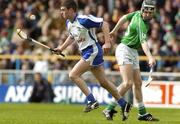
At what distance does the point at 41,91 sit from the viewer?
27031 millimetres

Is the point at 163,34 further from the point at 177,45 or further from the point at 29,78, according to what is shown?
the point at 29,78

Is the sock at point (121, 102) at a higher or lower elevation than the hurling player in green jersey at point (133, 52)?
lower

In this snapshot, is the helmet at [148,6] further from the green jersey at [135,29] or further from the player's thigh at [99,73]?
the player's thigh at [99,73]

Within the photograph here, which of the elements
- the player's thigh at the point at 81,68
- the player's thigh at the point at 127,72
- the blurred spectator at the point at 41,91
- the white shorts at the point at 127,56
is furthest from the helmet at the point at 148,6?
the blurred spectator at the point at 41,91

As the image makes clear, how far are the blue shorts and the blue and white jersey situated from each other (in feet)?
0.27

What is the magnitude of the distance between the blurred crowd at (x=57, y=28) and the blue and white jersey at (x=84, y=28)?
11393 mm

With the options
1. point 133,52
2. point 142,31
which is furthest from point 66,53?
point 142,31

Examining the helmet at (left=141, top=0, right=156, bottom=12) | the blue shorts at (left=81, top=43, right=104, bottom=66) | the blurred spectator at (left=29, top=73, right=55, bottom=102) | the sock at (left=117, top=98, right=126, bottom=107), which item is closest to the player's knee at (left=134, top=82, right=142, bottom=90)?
the sock at (left=117, top=98, right=126, bottom=107)

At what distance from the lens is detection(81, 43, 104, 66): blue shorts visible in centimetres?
1547

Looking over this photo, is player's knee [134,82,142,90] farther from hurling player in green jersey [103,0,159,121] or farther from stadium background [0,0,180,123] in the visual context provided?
stadium background [0,0,180,123]

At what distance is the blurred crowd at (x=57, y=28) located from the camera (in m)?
27.2

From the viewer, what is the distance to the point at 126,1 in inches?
1174

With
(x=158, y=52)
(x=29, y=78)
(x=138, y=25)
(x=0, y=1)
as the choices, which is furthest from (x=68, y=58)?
(x=138, y=25)

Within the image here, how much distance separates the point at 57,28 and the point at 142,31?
1484 centimetres
